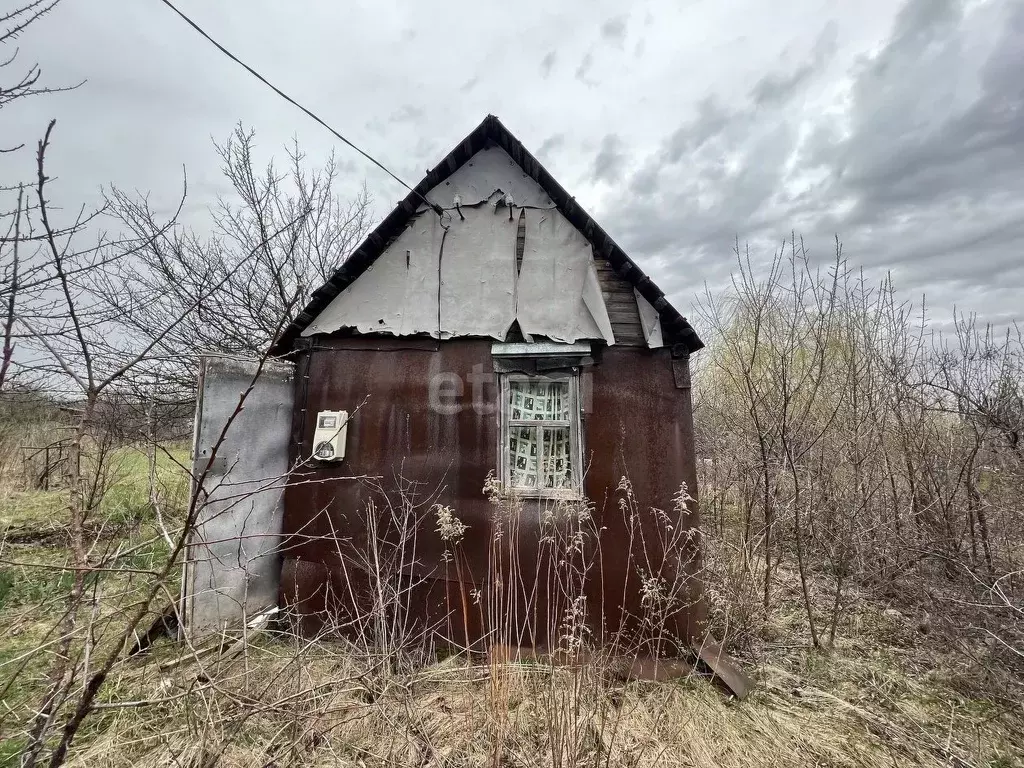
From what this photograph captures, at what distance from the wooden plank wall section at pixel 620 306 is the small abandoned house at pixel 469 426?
16 mm

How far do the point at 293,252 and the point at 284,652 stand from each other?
9321 mm

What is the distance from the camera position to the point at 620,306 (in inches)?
196

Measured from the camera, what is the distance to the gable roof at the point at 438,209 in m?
4.88

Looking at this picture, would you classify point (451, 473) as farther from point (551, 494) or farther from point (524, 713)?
point (524, 713)

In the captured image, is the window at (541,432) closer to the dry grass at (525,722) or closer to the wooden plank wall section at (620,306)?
the wooden plank wall section at (620,306)

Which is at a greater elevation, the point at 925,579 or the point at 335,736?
the point at 925,579

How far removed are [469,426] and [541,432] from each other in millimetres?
766

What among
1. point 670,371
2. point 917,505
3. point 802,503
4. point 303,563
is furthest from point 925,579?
point 303,563

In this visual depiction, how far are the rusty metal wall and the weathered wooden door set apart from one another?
0.75 ft

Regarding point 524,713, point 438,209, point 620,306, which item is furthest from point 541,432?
point 438,209

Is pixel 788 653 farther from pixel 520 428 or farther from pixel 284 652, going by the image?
pixel 284 652

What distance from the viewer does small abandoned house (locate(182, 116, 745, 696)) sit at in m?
4.62

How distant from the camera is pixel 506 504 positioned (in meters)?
4.63

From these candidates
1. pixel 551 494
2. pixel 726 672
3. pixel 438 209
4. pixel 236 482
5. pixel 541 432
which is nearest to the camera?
pixel 726 672
